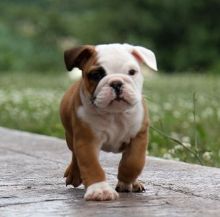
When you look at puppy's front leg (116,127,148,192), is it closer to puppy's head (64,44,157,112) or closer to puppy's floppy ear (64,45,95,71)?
puppy's head (64,44,157,112)

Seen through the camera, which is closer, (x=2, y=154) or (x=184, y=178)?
(x=184, y=178)

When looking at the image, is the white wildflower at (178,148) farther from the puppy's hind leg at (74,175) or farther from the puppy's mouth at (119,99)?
the puppy's mouth at (119,99)

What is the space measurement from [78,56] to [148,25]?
30763 mm

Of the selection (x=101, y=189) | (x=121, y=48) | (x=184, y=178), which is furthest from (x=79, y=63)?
(x=184, y=178)

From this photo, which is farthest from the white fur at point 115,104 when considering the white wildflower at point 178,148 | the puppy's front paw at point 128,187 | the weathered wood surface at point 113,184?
the white wildflower at point 178,148

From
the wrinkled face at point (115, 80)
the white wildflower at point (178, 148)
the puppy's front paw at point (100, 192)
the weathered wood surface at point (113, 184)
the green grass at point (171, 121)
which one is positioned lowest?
the green grass at point (171, 121)

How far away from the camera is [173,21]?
117 feet

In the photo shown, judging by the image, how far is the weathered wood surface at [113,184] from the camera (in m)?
4.02

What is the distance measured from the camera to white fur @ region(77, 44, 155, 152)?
13.8 ft

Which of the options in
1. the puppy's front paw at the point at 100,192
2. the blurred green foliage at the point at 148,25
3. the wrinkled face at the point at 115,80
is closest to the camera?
the wrinkled face at the point at 115,80

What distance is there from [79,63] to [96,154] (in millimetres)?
446

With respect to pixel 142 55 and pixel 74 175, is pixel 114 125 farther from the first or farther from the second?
pixel 74 175

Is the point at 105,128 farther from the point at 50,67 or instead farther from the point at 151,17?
the point at 151,17

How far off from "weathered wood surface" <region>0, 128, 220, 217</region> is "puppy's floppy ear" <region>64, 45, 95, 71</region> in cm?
64
